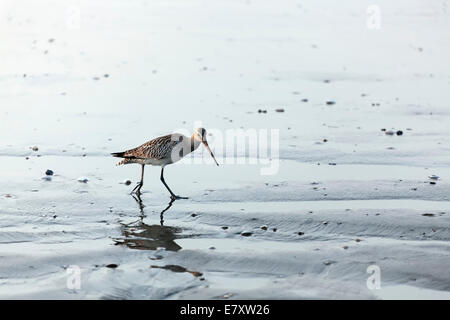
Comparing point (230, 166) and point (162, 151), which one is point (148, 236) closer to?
point (162, 151)

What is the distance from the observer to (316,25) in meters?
24.2

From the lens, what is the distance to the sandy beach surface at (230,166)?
292 inches

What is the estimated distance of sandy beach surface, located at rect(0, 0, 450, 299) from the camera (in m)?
7.41

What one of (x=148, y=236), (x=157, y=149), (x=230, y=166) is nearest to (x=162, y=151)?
(x=157, y=149)

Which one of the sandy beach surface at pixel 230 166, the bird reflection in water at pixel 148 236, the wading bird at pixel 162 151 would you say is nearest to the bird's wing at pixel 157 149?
the wading bird at pixel 162 151

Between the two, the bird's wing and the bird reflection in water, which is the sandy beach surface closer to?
the bird reflection in water

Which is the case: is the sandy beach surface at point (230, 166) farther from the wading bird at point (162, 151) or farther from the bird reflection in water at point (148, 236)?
the wading bird at point (162, 151)

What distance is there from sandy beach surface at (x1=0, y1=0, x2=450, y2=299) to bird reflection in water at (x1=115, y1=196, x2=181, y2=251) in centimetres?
4

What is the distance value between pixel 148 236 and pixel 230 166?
3.13 metres

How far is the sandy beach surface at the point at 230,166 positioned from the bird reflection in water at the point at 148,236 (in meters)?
0.04

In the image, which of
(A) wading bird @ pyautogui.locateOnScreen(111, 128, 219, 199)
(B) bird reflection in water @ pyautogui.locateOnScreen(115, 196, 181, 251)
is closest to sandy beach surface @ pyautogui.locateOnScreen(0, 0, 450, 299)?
(B) bird reflection in water @ pyautogui.locateOnScreen(115, 196, 181, 251)

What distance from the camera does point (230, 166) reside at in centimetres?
1135
